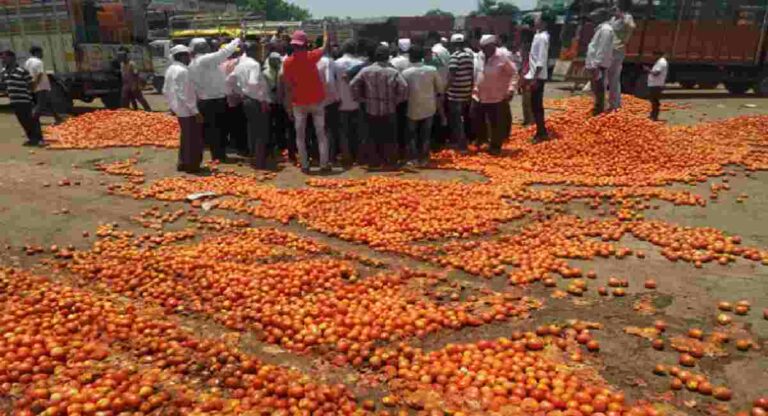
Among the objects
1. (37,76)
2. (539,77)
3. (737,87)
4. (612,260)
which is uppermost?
(539,77)

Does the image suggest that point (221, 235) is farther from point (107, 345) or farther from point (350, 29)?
point (350, 29)

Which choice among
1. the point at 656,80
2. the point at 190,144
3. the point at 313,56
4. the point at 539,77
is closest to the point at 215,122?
the point at 190,144

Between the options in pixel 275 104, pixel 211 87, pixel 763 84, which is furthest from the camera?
pixel 763 84

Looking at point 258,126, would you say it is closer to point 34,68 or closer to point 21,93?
point 21,93

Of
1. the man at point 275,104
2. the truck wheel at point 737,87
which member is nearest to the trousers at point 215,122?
the man at point 275,104

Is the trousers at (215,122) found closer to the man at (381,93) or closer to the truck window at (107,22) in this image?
the man at (381,93)

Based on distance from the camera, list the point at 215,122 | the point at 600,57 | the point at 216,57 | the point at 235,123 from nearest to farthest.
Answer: the point at 216,57 < the point at 215,122 < the point at 235,123 < the point at 600,57


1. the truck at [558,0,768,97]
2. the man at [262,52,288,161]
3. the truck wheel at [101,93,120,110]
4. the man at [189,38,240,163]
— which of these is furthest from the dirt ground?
the truck at [558,0,768,97]

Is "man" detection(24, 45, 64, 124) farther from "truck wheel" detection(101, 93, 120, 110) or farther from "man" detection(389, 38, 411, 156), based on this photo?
"man" detection(389, 38, 411, 156)

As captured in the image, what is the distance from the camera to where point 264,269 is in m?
5.47

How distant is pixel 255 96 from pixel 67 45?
12.3 metres

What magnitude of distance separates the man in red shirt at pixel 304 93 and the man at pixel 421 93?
154 centimetres

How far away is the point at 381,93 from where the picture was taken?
9.32 metres

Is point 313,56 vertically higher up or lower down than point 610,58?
higher up
